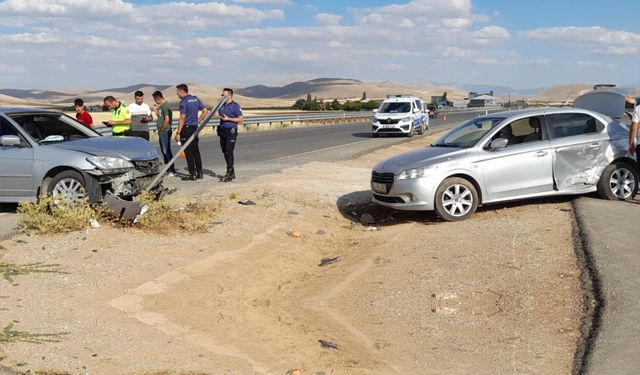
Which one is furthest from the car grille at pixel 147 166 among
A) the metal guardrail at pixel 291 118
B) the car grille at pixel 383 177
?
the metal guardrail at pixel 291 118

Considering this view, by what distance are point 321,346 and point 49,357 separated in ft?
7.29

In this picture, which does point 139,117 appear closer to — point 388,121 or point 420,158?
point 420,158

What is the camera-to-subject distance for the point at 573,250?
326 inches

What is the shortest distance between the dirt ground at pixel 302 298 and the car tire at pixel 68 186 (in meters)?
1.34

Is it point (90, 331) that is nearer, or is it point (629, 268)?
point (90, 331)

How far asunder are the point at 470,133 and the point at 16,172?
6906mm

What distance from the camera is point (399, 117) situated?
3188cm

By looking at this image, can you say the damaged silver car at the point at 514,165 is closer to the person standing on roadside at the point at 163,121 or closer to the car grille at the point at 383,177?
the car grille at the point at 383,177

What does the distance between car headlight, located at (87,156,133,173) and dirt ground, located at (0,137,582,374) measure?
1.41 metres

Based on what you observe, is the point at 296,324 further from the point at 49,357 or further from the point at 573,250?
the point at 573,250

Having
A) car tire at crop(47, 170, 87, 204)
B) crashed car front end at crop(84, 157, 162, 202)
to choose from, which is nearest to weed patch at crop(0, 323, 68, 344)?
crashed car front end at crop(84, 157, 162, 202)

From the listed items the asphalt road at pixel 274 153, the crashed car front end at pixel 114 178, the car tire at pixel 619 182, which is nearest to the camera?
the crashed car front end at pixel 114 178

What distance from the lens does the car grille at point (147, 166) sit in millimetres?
10557

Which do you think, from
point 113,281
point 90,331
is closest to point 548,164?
point 113,281
